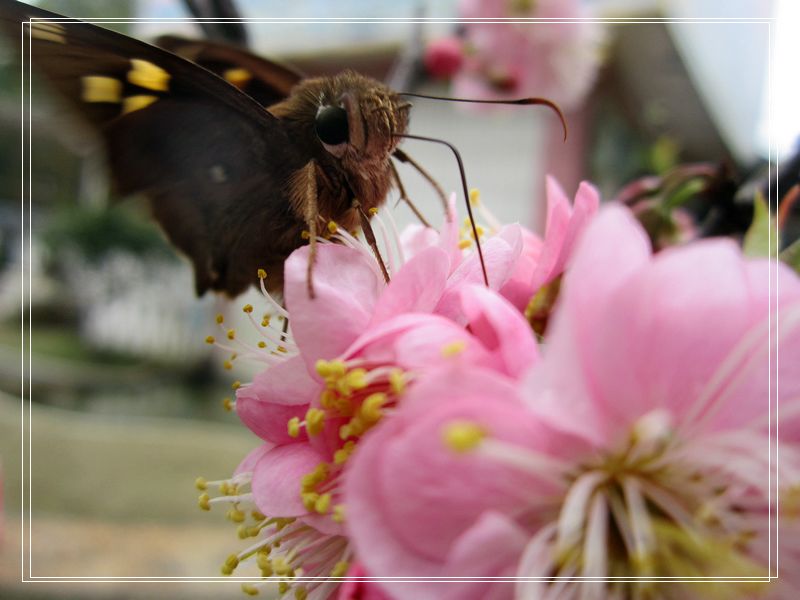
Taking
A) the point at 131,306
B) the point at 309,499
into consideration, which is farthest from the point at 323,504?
the point at 131,306

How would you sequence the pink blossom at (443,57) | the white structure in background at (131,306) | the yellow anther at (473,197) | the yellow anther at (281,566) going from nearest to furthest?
the yellow anther at (281,566)
the yellow anther at (473,197)
the pink blossom at (443,57)
the white structure in background at (131,306)

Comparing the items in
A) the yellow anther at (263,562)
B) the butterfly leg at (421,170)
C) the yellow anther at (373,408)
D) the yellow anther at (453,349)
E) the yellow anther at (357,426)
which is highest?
the butterfly leg at (421,170)

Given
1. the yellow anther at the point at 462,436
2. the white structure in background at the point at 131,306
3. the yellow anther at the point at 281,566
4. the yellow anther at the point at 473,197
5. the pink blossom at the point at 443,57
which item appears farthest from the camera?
the white structure in background at the point at 131,306

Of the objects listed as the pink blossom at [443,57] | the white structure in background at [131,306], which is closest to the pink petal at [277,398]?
the pink blossom at [443,57]

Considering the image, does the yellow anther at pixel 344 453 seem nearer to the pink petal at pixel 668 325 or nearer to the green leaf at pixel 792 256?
the pink petal at pixel 668 325

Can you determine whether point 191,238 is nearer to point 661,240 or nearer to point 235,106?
point 235,106

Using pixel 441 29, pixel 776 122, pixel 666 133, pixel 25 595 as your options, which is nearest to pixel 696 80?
pixel 666 133

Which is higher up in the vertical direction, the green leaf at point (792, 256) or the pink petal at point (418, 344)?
the green leaf at point (792, 256)
